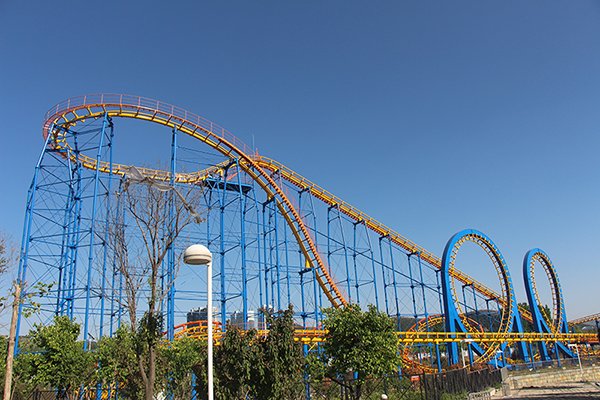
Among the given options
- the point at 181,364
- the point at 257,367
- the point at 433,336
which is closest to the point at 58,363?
the point at 181,364

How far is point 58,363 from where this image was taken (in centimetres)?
1455

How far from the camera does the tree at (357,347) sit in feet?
40.4

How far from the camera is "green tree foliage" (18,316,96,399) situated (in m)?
14.4

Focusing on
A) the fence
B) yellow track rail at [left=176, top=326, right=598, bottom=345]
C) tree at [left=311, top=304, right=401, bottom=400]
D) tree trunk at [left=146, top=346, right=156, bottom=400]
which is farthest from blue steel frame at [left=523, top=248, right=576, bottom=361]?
tree trunk at [left=146, top=346, right=156, bottom=400]

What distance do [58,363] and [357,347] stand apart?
30.6ft

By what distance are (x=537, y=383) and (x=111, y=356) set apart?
20205 mm

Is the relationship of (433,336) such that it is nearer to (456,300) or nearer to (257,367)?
(456,300)

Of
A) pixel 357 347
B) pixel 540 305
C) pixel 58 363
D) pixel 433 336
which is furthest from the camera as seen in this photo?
pixel 540 305

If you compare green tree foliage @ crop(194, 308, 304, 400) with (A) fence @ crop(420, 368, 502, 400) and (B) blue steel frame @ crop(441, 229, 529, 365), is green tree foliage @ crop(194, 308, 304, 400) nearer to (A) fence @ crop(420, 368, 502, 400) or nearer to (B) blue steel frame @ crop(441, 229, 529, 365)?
(A) fence @ crop(420, 368, 502, 400)

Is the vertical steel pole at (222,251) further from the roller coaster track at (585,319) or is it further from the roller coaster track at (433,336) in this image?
the roller coaster track at (585,319)

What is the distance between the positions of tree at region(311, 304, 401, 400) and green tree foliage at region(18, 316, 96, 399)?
7.65 m

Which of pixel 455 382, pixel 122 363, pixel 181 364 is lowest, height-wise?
pixel 455 382

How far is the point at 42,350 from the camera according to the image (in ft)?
51.5

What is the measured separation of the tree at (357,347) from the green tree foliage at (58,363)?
7646 mm
